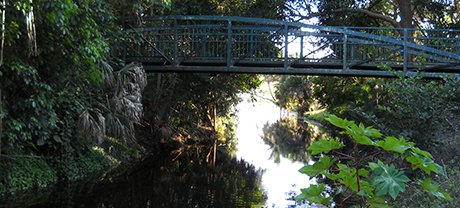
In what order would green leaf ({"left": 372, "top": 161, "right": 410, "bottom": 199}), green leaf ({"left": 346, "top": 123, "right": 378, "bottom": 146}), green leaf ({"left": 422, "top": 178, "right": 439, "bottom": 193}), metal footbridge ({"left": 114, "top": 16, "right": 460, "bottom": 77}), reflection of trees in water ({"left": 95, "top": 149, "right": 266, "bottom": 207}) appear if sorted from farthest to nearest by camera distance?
metal footbridge ({"left": 114, "top": 16, "right": 460, "bottom": 77}) → reflection of trees in water ({"left": 95, "top": 149, "right": 266, "bottom": 207}) → green leaf ({"left": 422, "top": 178, "right": 439, "bottom": 193}) → green leaf ({"left": 346, "top": 123, "right": 378, "bottom": 146}) → green leaf ({"left": 372, "top": 161, "right": 410, "bottom": 199})

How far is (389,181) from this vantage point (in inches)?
134

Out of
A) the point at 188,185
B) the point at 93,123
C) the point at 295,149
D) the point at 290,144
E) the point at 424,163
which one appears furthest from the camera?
the point at 290,144

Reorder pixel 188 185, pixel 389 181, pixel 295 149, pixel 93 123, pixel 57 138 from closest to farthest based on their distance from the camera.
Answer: pixel 389 181
pixel 93 123
pixel 57 138
pixel 188 185
pixel 295 149

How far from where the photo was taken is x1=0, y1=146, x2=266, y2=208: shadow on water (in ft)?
28.1

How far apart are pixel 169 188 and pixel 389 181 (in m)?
7.41

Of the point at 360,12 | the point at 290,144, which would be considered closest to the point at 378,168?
the point at 360,12

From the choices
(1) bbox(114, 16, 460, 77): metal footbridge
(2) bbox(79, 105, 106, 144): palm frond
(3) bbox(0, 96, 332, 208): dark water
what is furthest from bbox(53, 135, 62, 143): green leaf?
(1) bbox(114, 16, 460, 77): metal footbridge

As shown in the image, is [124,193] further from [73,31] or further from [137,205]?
[73,31]

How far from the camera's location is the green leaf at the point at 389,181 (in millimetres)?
3334

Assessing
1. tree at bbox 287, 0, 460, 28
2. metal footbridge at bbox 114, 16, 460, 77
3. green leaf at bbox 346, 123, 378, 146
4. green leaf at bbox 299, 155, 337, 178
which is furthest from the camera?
tree at bbox 287, 0, 460, 28

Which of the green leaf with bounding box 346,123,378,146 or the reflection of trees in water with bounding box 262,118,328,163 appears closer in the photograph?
the green leaf with bounding box 346,123,378,146

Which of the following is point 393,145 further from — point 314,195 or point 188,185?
point 188,185

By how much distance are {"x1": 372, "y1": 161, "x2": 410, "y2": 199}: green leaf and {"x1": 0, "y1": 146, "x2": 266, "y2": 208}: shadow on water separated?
538cm

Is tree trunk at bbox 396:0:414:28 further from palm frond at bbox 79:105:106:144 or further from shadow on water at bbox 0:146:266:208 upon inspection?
palm frond at bbox 79:105:106:144
